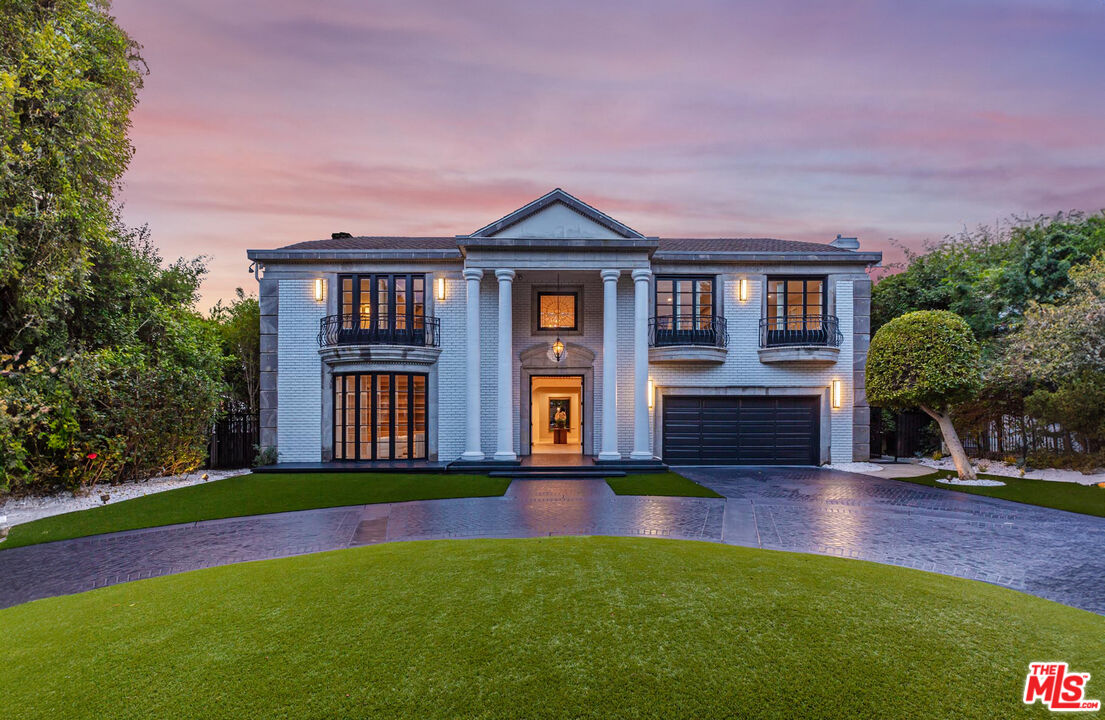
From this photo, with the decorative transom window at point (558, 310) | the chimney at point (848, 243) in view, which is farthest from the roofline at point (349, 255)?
the chimney at point (848, 243)

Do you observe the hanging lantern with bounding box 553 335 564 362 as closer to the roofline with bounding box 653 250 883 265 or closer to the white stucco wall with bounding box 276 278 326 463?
the roofline with bounding box 653 250 883 265

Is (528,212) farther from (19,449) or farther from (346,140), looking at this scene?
(19,449)

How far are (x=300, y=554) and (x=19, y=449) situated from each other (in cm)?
660

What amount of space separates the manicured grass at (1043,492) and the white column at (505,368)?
32.3ft

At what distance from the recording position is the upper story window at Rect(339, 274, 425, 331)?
44.4 feet

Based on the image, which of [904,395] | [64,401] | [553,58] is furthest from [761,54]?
[64,401]

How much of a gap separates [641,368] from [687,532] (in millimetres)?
6396

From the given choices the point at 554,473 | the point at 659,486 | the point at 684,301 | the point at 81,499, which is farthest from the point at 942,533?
the point at 81,499

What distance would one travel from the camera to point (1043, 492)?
9531 millimetres

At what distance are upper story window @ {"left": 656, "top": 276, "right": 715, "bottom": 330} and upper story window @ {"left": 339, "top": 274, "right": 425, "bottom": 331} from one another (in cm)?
706

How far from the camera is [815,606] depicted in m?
3.54

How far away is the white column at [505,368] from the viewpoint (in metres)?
12.4

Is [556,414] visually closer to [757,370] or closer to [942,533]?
[757,370]

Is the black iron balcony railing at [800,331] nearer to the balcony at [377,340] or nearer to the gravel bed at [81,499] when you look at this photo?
the balcony at [377,340]
